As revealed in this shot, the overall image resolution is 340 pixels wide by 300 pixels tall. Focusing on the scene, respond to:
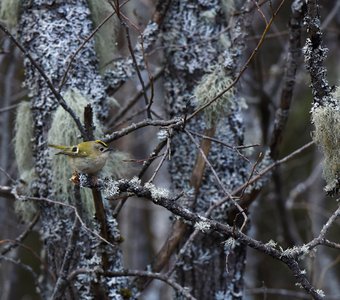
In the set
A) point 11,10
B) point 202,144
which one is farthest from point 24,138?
point 202,144

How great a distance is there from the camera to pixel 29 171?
10.6ft

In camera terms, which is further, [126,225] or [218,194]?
[126,225]

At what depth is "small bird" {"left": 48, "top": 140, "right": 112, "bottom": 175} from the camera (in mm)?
2371

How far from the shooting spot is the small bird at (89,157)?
7.78ft

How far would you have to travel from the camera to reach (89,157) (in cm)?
237

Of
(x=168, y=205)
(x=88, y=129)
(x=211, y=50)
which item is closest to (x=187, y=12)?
(x=211, y=50)

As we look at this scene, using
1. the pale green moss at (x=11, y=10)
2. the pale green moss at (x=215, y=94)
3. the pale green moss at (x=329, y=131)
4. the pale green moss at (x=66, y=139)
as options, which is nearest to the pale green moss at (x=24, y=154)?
the pale green moss at (x=66, y=139)

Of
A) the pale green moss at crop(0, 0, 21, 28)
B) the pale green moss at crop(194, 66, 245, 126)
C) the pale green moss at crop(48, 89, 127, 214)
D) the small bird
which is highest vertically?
the pale green moss at crop(0, 0, 21, 28)

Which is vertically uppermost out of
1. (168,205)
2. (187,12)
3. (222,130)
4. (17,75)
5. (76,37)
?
(17,75)

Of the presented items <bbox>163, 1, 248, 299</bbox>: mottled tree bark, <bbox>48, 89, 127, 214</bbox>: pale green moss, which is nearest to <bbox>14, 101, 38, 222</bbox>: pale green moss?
<bbox>48, 89, 127, 214</bbox>: pale green moss

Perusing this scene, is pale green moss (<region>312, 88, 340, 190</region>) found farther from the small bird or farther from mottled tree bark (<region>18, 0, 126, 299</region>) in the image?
mottled tree bark (<region>18, 0, 126, 299</region>)

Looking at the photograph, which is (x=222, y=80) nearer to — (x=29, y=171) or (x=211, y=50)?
(x=211, y=50)

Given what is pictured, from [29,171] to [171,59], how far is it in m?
0.92

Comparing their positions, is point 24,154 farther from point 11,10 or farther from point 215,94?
point 215,94
